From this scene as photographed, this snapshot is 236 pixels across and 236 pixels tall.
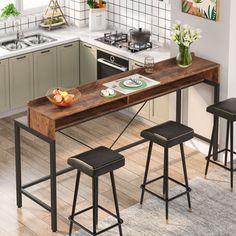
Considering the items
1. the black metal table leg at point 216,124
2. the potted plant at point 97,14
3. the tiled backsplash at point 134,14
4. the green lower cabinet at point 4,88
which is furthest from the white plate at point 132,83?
the potted plant at point 97,14

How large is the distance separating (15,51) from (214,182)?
3.15 metres

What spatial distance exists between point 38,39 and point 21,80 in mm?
736

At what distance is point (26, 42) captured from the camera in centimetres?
1022

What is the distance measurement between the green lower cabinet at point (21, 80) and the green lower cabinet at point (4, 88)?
0.06m

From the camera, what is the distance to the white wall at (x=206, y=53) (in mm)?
8320

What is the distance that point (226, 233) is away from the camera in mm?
7352

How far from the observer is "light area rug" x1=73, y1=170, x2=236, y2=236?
738 cm

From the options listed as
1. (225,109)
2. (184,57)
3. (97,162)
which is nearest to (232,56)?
(184,57)

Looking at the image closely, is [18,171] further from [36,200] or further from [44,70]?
[44,70]

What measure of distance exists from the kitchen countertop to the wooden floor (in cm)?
88

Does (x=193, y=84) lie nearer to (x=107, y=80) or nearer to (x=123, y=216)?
(x=107, y=80)

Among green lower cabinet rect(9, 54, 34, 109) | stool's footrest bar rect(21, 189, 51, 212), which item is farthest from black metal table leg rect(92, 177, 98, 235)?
green lower cabinet rect(9, 54, 34, 109)

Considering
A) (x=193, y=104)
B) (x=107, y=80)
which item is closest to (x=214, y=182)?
(x=193, y=104)

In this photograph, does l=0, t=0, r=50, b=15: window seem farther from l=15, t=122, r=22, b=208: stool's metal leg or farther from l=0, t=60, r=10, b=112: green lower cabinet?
l=15, t=122, r=22, b=208: stool's metal leg
